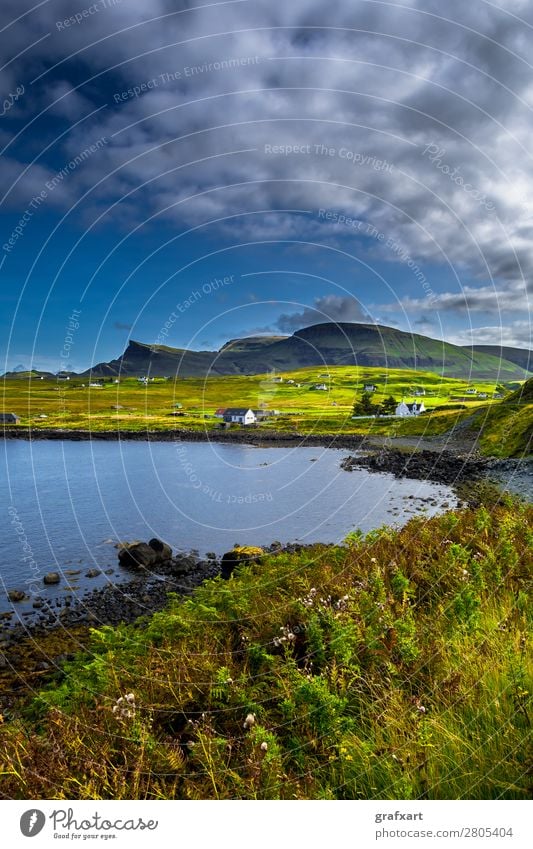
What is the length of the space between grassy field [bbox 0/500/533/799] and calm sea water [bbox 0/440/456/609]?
18431mm

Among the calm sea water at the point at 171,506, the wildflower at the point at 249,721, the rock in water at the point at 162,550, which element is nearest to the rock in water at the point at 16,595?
the calm sea water at the point at 171,506

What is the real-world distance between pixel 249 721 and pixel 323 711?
0.78m

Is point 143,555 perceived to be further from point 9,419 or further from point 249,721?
point 9,419

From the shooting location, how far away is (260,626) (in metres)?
8.48

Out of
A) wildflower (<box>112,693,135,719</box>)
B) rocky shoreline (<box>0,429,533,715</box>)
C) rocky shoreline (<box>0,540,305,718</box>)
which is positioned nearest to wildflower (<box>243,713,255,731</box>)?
wildflower (<box>112,693,135,719</box>)

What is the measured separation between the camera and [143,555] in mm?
27500

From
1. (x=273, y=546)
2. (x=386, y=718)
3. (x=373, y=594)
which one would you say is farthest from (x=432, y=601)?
(x=273, y=546)

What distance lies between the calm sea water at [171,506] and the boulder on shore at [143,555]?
2.82ft

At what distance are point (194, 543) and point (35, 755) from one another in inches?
1079

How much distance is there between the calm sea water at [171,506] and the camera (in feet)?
96.4

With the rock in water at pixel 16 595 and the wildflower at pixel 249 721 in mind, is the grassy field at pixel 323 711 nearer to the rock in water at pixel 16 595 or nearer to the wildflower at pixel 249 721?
the wildflower at pixel 249 721

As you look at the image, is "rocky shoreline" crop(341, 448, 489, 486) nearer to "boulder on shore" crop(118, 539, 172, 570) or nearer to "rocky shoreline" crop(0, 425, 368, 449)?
"rocky shoreline" crop(0, 425, 368, 449)

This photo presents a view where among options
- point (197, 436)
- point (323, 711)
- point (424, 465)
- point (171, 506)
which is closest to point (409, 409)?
point (197, 436)

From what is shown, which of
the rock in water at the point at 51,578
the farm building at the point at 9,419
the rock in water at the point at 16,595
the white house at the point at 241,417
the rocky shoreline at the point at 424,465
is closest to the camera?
the rock in water at the point at 16,595
